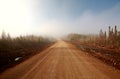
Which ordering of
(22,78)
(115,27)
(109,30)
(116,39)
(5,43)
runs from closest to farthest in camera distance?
(22,78)
(5,43)
(116,39)
(115,27)
(109,30)

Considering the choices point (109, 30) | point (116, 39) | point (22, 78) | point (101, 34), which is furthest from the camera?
point (101, 34)

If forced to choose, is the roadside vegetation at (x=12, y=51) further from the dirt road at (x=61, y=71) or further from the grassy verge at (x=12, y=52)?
the dirt road at (x=61, y=71)

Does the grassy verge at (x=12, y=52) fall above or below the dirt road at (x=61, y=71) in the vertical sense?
above

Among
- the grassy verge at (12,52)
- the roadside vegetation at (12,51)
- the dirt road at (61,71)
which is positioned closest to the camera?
the dirt road at (61,71)

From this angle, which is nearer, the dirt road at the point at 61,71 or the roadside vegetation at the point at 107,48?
the dirt road at the point at 61,71

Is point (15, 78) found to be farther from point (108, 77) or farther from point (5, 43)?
point (5, 43)

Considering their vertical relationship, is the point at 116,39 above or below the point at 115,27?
below

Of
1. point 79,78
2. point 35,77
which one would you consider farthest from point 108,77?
point 35,77

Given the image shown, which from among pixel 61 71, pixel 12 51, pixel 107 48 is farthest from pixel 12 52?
pixel 107 48

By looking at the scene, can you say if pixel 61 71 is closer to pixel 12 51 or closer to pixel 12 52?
pixel 12 52

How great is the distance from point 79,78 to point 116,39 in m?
51.1

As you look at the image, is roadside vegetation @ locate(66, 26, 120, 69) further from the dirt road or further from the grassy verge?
the grassy verge

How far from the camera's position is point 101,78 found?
11.6 m

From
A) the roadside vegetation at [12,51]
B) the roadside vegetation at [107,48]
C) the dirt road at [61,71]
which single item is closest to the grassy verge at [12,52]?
the roadside vegetation at [12,51]
